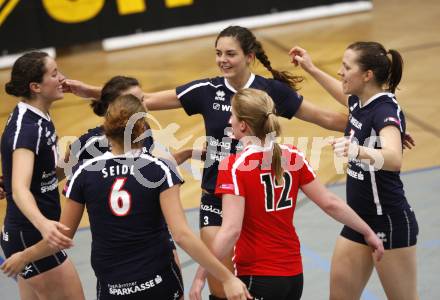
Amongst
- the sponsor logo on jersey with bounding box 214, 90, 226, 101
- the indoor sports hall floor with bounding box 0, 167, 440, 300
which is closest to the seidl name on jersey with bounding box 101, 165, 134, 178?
the sponsor logo on jersey with bounding box 214, 90, 226, 101

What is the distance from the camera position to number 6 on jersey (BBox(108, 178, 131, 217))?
4.04 meters

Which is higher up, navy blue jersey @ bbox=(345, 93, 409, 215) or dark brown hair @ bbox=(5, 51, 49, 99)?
dark brown hair @ bbox=(5, 51, 49, 99)

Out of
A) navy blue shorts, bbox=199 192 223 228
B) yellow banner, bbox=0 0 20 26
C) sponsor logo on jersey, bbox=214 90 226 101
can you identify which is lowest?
navy blue shorts, bbox=199 192 223 228

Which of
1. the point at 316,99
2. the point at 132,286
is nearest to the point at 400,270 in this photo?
the point at 132,286

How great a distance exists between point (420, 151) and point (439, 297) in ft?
9.85

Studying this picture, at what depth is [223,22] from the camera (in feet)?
45.4

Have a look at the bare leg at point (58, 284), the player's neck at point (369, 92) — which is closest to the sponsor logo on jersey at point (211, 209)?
the bare leg at point (58, 284)

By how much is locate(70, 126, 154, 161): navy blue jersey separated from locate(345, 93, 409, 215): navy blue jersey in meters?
1.20

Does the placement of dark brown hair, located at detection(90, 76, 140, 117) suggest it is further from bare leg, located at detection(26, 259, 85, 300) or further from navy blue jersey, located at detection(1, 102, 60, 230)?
bare leg, located at detection(26, 259, 85, 300)

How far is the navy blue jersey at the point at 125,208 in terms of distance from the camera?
4047 mm

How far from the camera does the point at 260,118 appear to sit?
416 centimetres

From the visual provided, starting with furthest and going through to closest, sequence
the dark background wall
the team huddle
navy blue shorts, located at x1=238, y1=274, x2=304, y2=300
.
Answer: the dark background wall
navy blue shorts, located at x1=238, y1=274, x2=304, y2=300
the team huddle

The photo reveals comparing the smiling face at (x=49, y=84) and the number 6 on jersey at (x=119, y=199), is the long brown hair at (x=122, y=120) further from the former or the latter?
the smiling face at (x=49, y=84)

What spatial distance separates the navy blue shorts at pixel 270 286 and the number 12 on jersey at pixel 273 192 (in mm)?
362
